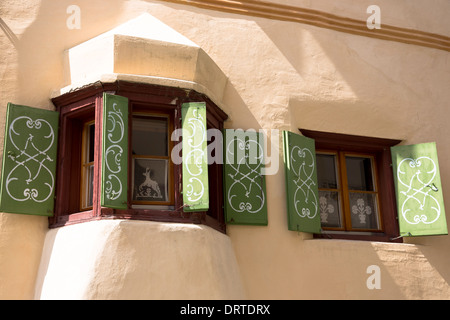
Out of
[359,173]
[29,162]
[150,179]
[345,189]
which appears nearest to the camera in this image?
[29,162]

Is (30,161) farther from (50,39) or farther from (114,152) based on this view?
(50,39)

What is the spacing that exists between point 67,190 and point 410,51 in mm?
4623

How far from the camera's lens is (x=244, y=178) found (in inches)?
253

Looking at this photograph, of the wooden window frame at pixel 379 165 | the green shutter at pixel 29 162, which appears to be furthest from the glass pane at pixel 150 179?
the wooden window frame at pixel 379 165

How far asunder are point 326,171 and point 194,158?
2018mm

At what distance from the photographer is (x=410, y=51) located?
786 cm

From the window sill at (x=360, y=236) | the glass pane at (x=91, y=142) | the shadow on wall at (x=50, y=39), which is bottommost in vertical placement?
the window sill at (x=360, y=236)

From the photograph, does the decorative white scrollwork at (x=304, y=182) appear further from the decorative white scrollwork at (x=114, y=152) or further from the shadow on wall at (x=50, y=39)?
the shadow on wall at (x=50, y=39)

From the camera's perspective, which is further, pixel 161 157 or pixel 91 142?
pixel 91 142

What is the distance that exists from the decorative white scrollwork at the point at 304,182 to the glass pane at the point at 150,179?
4.64 ft

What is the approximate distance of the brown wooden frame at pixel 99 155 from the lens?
5.69 metres

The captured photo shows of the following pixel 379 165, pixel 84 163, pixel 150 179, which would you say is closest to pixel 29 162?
pixel 84 163

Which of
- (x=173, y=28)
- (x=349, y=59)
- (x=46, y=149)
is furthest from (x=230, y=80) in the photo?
(x=46, y=149)
